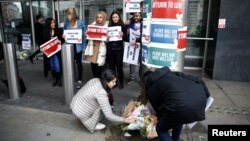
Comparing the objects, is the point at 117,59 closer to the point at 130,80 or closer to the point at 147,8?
the point at 130,80

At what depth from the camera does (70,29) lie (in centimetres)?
500

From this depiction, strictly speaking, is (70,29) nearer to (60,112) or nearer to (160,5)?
(60,112)

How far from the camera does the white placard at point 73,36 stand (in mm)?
4977

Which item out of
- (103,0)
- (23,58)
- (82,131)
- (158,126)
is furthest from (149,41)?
(23,58)

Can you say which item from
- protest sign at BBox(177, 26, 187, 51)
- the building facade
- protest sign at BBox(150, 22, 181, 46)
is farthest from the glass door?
protest sign at BBox(150, 22, 181, 46)

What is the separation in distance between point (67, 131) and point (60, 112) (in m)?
0.69

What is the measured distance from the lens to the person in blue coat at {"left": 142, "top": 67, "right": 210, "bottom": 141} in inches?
93.0

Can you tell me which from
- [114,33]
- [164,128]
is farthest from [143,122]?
[114,33]

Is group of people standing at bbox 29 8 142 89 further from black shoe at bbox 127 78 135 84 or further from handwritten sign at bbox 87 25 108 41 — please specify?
black shoe at bbox 127 78 135 84

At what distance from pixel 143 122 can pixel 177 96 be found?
3.26 ft

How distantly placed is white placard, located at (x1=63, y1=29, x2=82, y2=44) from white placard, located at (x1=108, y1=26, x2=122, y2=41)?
631mm

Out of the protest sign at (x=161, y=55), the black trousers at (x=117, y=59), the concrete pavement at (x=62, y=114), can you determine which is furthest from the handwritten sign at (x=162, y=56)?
the black trousers at (x=117, y=59)

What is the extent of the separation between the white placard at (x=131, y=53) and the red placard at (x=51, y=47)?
4.64 feet

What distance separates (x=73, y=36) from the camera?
5.01m
